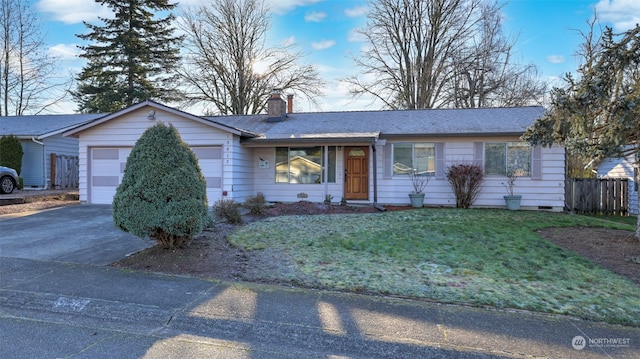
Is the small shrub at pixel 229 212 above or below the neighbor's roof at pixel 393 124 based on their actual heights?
below

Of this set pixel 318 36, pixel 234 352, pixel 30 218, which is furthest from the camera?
pixel 318 36

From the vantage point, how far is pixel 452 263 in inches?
220

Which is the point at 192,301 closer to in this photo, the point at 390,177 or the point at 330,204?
the point at 330,204

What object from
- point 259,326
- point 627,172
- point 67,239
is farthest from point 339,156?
point 627,172

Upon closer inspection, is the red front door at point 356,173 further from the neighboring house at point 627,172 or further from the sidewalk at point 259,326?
the sidewalk at point 259,326

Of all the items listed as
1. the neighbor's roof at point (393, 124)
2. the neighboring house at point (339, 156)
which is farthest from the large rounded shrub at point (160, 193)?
the neighbor's roof at point (393, 124)

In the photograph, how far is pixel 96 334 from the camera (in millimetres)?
3301

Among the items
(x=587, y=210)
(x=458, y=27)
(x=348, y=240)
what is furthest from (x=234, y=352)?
(x=458, y=27)

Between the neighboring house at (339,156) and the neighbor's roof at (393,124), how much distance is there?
0.13 ft

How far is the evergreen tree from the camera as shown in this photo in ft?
92.0

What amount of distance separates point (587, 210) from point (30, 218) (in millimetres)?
17928
